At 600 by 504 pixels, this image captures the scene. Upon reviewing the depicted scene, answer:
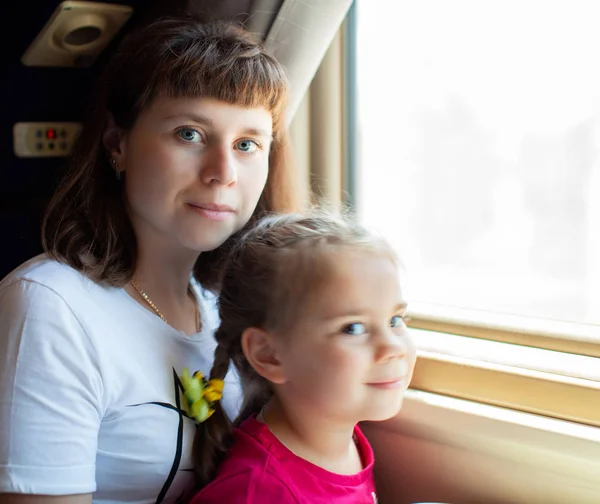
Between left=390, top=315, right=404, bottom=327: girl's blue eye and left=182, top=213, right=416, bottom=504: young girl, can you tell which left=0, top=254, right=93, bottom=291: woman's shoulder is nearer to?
left=182, top=213, right=416, bottom=504: young girl

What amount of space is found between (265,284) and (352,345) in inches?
6.4

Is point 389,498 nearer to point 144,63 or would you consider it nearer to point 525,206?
point 525,206

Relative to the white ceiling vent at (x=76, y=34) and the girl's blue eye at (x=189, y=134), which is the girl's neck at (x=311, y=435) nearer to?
the girl's blue eye at (x=189, y=134)

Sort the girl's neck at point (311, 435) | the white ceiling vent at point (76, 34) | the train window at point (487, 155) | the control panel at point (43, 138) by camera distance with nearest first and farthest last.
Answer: the girl's neck at point (311, 435) < the train window at point (487, 155) < the white ceiling vent at point (76, 34) < the control panel at point (43, 138)

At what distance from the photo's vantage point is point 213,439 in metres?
1.23

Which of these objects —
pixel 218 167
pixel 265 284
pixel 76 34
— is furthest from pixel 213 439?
pixel 76 34

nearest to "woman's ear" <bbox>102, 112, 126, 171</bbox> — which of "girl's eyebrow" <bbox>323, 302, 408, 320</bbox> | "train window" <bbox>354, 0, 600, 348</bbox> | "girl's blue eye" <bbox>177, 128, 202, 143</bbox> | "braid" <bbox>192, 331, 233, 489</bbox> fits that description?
"girl's blue eye" <bbox>177, 128, 202, 143</bbox>

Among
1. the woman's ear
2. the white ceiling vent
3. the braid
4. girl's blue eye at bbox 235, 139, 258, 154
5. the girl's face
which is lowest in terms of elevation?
the braid

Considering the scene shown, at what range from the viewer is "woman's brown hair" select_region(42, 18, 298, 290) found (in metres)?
1.21

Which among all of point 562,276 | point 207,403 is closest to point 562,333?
point 562,276

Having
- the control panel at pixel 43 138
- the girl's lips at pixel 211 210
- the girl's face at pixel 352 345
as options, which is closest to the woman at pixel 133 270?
the girl's lips at pixel 211 210

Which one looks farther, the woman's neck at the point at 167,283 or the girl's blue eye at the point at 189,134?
the woman's neck at the point at 167,283

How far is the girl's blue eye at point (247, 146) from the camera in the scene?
1.27 metres

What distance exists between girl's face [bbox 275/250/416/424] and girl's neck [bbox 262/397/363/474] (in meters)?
0.05
